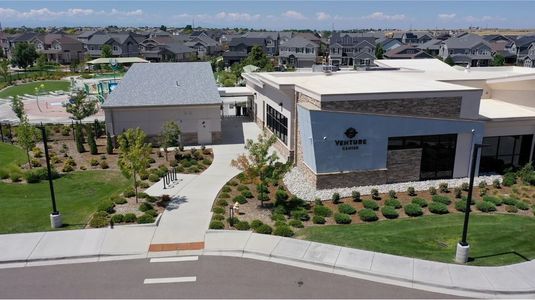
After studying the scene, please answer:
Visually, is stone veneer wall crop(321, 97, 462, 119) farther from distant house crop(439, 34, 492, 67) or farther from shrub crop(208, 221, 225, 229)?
distant house crop(439, 34, 492, 67)

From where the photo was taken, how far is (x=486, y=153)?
3052cm

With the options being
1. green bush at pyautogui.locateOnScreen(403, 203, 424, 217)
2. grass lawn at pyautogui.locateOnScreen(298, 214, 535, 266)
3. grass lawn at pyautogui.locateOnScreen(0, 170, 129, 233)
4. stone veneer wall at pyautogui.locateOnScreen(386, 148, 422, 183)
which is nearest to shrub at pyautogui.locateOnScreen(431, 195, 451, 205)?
grass lawn at pyautogui.locateOnScreen(298, 214, 535, 266)

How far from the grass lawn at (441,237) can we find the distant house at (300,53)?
92167 millimetres

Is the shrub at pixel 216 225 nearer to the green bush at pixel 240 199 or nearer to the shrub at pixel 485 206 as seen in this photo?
the green bush at pixel 240 199

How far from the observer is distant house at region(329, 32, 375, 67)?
366 feet

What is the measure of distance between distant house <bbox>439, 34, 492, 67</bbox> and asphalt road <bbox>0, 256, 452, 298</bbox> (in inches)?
4147

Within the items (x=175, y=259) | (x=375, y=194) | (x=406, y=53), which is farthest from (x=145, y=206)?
(x=406, y=53)

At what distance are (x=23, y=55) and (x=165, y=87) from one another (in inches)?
3011

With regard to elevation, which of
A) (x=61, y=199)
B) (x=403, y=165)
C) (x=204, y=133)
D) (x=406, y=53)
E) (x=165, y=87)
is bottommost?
(x=61, y=199)

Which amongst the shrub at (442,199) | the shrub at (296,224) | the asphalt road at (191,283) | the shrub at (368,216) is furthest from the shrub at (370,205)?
the asphalt road at (191,283)

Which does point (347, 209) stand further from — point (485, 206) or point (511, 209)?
point (511, 209)

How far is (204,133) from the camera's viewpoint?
38406 millimetres

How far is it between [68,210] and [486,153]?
27.1m

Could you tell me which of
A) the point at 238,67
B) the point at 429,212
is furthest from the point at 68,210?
the point at 238,67
